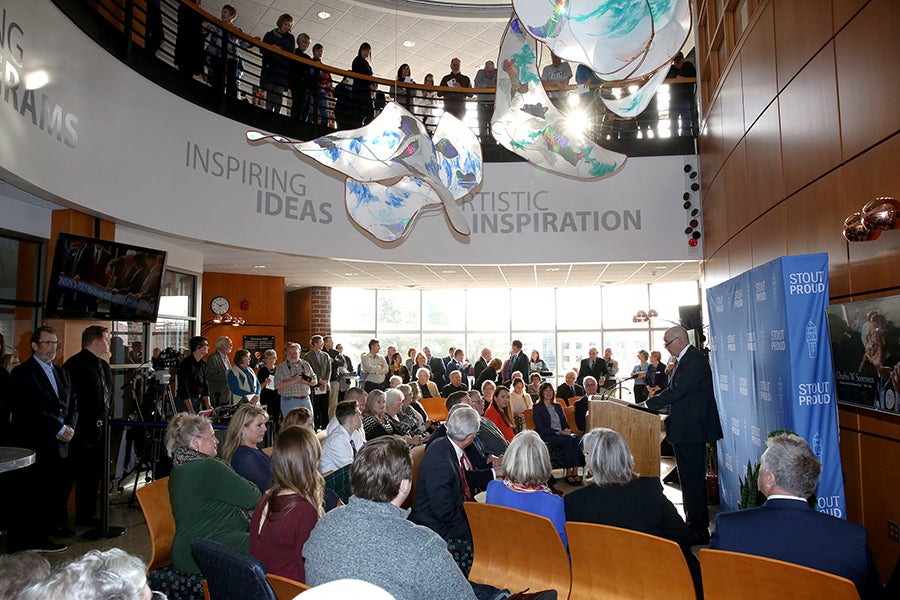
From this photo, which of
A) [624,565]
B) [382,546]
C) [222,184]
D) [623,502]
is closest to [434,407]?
[222,184]

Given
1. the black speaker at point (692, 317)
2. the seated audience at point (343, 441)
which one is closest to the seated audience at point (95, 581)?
the seated audience at point (343, 441)

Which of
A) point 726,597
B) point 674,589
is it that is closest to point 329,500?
point 674,589

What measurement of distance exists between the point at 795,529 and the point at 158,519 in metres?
3.04

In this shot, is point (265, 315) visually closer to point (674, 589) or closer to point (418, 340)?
point (418, 340)

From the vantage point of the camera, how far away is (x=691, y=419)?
17.6 ft

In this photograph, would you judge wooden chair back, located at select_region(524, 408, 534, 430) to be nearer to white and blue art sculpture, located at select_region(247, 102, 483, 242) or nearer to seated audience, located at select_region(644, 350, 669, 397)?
seated audience, located at select_region(644, 350, 669, 397)

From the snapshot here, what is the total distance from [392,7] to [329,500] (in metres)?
10.4

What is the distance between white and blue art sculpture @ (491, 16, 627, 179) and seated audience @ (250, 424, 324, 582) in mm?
3167

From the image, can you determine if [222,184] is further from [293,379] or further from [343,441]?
[343,441]

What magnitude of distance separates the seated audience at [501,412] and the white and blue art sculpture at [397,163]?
2.41 meters

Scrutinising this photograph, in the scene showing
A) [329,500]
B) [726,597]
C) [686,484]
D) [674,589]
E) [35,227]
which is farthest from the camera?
[35,227]

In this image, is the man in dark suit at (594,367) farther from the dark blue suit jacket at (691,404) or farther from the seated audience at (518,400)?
the dark blue suit jacket at (691,404)

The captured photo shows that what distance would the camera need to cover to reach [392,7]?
11602 mm

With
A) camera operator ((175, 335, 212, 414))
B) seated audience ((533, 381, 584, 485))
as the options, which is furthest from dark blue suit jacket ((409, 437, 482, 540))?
camera operator ((175, 335, 212, 414))
